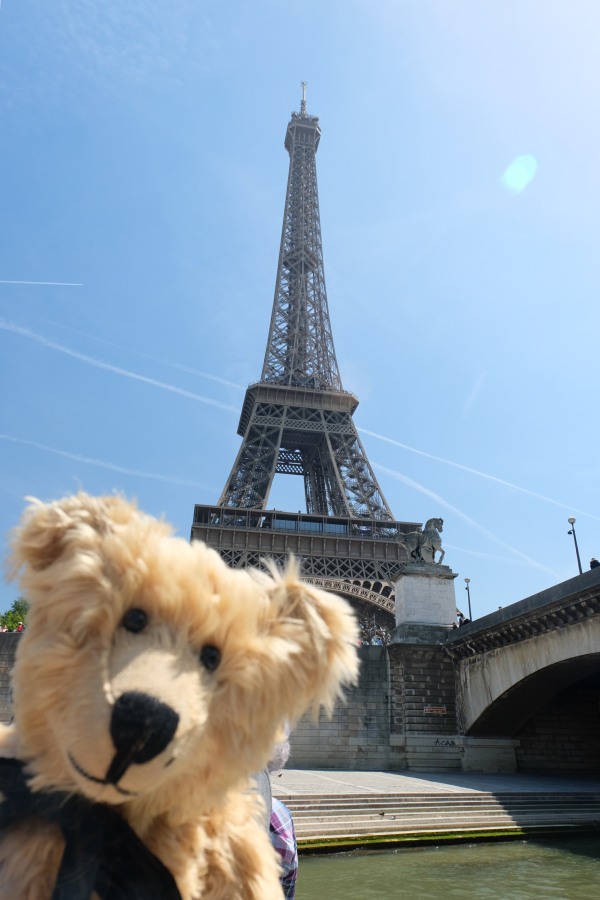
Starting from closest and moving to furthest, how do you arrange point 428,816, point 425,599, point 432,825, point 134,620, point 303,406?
point 134,620 → point 432,825 → point 428,816 → point 425,599 → point 303,406

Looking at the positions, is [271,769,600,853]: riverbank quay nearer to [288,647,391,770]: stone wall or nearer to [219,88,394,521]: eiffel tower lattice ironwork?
[288,647,391,770]: stone wall

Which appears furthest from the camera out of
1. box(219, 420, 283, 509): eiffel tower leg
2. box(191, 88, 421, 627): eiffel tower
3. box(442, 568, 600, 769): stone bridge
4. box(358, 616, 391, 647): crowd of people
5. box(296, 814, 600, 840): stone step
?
box(219, 420, 283, 509): eiffel tower leg

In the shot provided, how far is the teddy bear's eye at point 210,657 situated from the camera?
1283mm

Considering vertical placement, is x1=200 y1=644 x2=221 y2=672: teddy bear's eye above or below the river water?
above

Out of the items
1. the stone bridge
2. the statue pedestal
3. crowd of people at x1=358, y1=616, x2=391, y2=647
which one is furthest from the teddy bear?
crowd of people at x1=358, y1=616, x2=391, y2=647

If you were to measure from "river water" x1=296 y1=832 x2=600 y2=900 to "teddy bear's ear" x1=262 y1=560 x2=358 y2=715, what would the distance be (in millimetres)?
6500

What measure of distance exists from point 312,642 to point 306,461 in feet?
154

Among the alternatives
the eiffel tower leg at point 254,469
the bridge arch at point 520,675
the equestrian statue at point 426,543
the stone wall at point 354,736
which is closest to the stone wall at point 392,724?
the stone wall at point 354,736

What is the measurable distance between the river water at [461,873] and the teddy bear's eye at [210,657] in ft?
21.7

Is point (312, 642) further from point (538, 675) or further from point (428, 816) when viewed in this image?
point (538, 675)

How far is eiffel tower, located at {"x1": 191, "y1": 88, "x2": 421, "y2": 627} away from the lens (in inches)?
1286

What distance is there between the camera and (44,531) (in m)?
1.26

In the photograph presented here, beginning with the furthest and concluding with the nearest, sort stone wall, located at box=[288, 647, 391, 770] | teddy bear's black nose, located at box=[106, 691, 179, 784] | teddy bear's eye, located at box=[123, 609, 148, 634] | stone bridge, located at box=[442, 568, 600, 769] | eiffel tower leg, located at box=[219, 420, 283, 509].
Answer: eiffel tower leg, located at box=[219, 420, 283, 509], stone wall, located at box=[288, 647, 391, 770], stone bridge, located at box=[442, 568, 600, 769], teddy bear's eye, located at box=[123, 609, 148, 634], teddy bear's black nose, located at box=[106, 691, 179, 784]

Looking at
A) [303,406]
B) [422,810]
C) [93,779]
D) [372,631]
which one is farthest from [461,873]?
[303,406]
